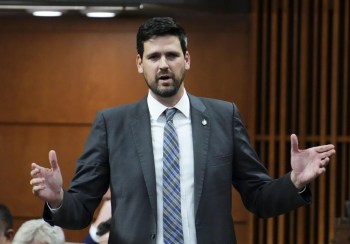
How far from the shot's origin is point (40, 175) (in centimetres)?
286

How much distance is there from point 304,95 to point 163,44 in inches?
169

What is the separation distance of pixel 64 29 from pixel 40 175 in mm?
4571

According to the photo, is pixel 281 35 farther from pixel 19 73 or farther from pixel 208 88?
pixel 19 73

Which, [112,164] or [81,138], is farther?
[81,138]

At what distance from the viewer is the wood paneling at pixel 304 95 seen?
709cm

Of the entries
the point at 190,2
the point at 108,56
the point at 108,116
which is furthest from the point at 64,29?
the point at 108,116

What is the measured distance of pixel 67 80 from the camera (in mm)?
7328

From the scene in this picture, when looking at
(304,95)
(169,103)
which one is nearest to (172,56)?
(169,103)

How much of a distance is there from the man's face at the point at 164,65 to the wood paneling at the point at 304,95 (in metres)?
4.21

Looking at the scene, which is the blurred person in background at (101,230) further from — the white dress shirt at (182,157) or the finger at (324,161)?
the finger at (324,161)

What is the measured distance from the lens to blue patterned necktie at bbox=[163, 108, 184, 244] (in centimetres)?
290

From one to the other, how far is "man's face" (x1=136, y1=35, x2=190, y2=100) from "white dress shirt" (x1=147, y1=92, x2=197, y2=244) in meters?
0.06

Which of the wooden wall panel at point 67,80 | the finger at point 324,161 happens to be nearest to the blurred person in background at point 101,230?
the wooden wall panel at point 67,80

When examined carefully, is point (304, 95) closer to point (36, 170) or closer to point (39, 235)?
point (39, 235)
